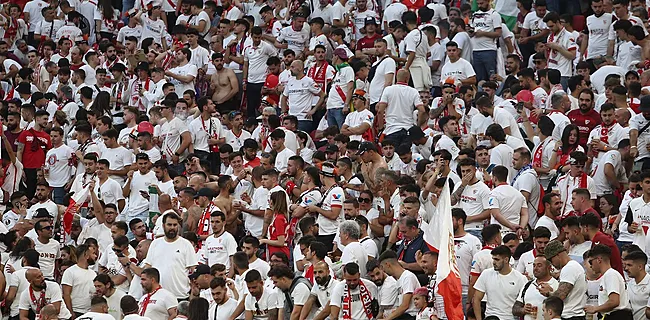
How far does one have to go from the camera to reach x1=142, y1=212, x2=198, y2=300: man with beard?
16688mm

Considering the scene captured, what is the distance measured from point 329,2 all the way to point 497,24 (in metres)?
3.53

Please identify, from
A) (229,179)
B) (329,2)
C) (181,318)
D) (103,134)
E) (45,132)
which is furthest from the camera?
(329,2)

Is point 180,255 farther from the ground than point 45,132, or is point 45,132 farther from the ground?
point 180,255

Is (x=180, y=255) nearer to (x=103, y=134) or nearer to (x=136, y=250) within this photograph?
(x=136, y=250)

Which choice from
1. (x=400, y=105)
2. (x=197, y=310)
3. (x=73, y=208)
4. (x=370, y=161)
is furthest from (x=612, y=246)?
(x=73, y=208)

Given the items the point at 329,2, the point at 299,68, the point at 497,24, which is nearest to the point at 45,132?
the point at 299,68

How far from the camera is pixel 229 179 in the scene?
1808cm

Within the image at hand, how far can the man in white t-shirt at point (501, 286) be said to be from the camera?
14.5 m

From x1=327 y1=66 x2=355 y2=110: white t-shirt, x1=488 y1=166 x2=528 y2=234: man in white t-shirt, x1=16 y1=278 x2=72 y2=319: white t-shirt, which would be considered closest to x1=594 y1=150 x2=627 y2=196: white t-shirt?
x1=488 y1=166 x2=528 y2=234: man in white t-shirt

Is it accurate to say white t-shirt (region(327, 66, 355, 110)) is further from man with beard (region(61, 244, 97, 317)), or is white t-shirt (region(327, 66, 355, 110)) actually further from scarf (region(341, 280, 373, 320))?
scarf (region(341, 280, 373, 320))

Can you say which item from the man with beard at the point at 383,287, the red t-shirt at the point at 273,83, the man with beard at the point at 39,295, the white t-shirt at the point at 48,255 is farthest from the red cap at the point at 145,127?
the man with beard at the point at 383,287

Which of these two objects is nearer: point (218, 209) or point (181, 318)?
point (181, 318)

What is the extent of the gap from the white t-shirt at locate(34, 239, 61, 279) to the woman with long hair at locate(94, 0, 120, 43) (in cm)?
958

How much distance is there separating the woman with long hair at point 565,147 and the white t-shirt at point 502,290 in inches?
141
